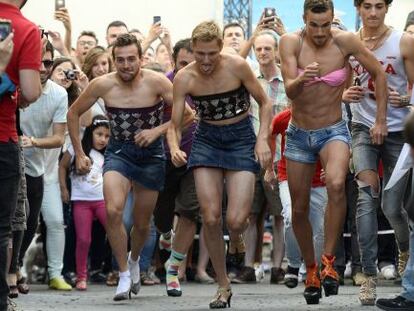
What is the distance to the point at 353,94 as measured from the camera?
35.4 feet

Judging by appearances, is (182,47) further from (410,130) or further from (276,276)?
(410,130)

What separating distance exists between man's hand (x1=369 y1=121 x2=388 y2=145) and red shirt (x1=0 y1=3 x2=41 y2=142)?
3119 mm

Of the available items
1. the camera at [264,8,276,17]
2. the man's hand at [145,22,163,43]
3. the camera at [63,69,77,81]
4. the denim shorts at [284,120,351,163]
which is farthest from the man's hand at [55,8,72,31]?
the denim shorts at [284,120,351,163]

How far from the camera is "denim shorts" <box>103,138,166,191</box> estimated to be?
11.4m

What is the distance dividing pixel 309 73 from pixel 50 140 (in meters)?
3.00

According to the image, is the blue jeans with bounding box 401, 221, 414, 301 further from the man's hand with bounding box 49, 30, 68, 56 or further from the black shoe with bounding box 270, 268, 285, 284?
the man's hand with bounding box 49, 30, 68, 56

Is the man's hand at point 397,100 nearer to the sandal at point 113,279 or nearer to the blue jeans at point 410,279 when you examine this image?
the blue jeans at point 410,279

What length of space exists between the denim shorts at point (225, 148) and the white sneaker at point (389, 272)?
11.4ft

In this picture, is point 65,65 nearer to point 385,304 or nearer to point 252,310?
point 252,310

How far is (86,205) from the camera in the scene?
44.5 feet

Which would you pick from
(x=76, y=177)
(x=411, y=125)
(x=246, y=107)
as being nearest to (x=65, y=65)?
(x=76, y=177)

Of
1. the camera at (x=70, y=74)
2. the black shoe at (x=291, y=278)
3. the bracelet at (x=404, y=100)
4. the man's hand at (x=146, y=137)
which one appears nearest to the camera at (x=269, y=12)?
the camera at (x=70, y=74)

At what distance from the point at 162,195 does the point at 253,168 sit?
7.50 ft

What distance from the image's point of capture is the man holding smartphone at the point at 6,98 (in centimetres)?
815
